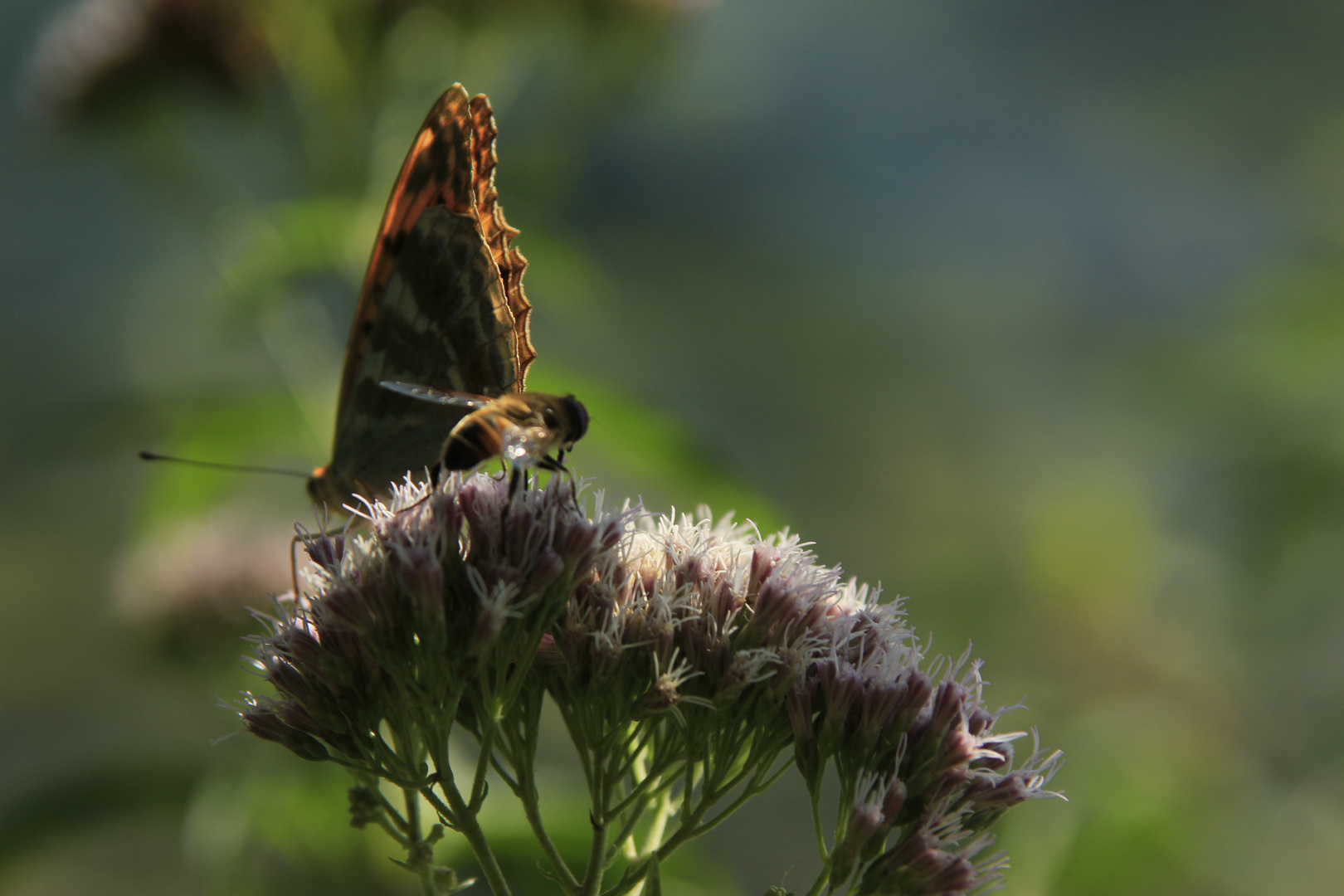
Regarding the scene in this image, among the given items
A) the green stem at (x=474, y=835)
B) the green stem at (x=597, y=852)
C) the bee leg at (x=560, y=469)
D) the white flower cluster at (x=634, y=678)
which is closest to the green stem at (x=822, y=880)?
the white flower cluster at (x=634, y=678)

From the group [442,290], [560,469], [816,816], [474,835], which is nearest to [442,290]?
[442,290]

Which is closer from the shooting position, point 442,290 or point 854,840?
point 854,840

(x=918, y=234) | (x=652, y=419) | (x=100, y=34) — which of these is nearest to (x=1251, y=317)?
(x=652, y=419)

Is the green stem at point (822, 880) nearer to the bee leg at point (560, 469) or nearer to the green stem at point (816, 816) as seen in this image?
the green stem at point (816, 816)

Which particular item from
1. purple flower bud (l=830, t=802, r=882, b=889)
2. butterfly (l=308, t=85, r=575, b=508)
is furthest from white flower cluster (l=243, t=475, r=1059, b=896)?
butterfly (l=308, t=85, r=575, b=508)

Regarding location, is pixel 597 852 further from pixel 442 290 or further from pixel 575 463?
pixel 575 463

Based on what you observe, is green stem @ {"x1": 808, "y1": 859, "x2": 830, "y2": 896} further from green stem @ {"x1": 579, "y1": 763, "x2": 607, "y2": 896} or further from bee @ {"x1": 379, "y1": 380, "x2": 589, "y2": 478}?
bee @ {"x1": 379, "y1": 380, "x2": 589, "y2": 478}
